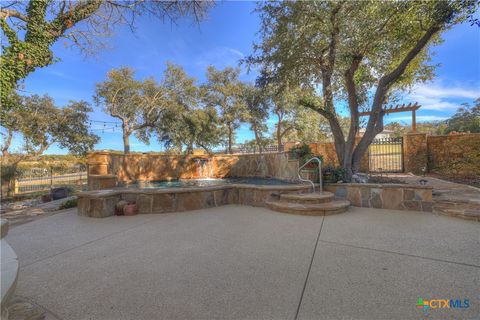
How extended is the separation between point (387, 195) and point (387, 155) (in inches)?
254

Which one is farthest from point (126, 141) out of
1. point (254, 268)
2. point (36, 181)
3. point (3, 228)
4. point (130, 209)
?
point (254, 268)

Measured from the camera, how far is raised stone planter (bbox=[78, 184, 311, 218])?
173 inches

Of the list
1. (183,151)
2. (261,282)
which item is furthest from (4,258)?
(183,151)

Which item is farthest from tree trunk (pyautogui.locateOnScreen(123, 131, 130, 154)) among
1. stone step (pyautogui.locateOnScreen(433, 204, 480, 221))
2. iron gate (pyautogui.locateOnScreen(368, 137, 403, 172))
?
stone step (pyautogui.locateOnScreen(433, 204, 480, 221))

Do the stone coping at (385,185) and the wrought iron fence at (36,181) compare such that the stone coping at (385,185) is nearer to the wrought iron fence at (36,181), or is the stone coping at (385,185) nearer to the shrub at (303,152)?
the shrub at (303,152)

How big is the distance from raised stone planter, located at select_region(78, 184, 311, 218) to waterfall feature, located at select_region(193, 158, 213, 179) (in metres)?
5.77

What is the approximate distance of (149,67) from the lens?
14750 mm

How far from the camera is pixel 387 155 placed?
9.51m

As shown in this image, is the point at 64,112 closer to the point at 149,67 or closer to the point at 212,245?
the point at 149,67

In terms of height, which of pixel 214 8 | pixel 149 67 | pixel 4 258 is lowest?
pixel 4 258

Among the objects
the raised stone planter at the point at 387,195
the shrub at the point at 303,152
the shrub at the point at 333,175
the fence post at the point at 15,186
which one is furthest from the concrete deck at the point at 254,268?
the fence post at the point at 15,186

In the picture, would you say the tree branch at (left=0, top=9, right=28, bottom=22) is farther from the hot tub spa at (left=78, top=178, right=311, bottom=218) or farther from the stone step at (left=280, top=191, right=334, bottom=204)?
the stone step at (left=280, top=191, right=334, bottom=204)

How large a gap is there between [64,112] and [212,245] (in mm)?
16093

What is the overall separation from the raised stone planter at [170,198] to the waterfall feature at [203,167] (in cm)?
577
